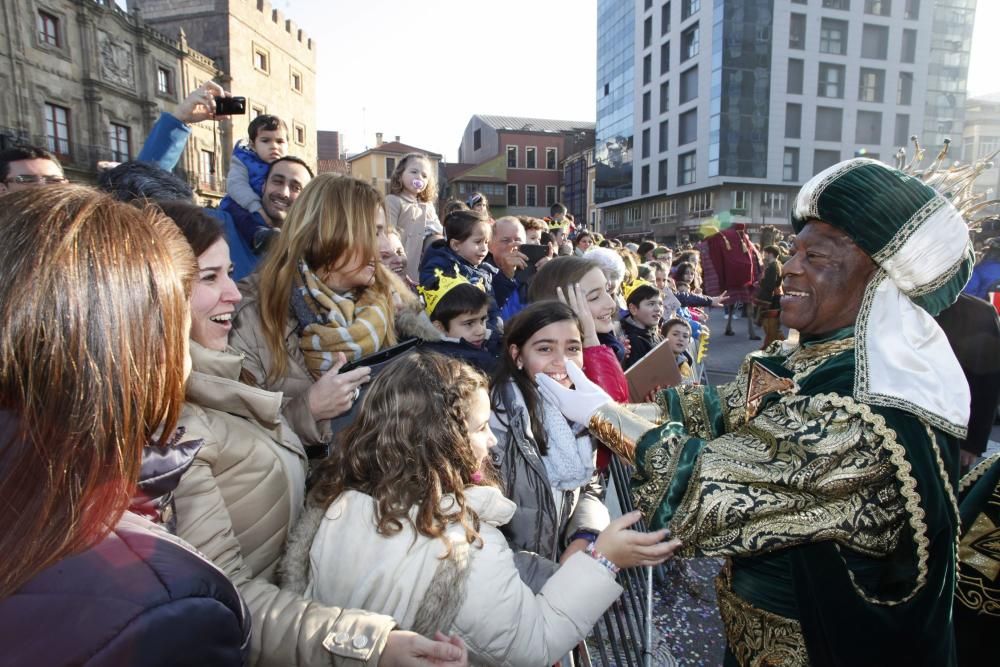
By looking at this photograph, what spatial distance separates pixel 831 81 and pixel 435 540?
46.9m

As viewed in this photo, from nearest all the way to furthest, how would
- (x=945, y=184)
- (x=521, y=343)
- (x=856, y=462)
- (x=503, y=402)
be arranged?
(x=856, y=462) → (x=945, y=184) → (x=503, y=402) → (x=521, y=343)

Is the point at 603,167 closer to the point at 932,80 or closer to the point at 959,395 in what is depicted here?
the point at 932,80

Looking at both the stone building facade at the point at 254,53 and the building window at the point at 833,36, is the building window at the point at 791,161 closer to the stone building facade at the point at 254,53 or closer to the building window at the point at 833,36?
the building window at the point at 833,36

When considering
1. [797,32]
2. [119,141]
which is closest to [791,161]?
[797,32]

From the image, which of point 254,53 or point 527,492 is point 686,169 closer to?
point 254,53

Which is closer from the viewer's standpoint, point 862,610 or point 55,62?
point 862,610

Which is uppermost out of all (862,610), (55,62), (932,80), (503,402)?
(932,80)

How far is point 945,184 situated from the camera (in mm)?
1649

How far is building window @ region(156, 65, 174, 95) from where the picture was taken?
26.0 m

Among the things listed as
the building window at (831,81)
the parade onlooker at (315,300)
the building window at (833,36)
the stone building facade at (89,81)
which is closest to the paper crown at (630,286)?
the parade onlooker at (315,300)

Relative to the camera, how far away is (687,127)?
41312 mm

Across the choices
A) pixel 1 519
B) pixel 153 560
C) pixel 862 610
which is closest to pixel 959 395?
pixel 862 610

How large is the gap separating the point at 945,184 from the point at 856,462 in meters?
0.92

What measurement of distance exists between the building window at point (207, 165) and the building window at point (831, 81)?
3818 centimetres
